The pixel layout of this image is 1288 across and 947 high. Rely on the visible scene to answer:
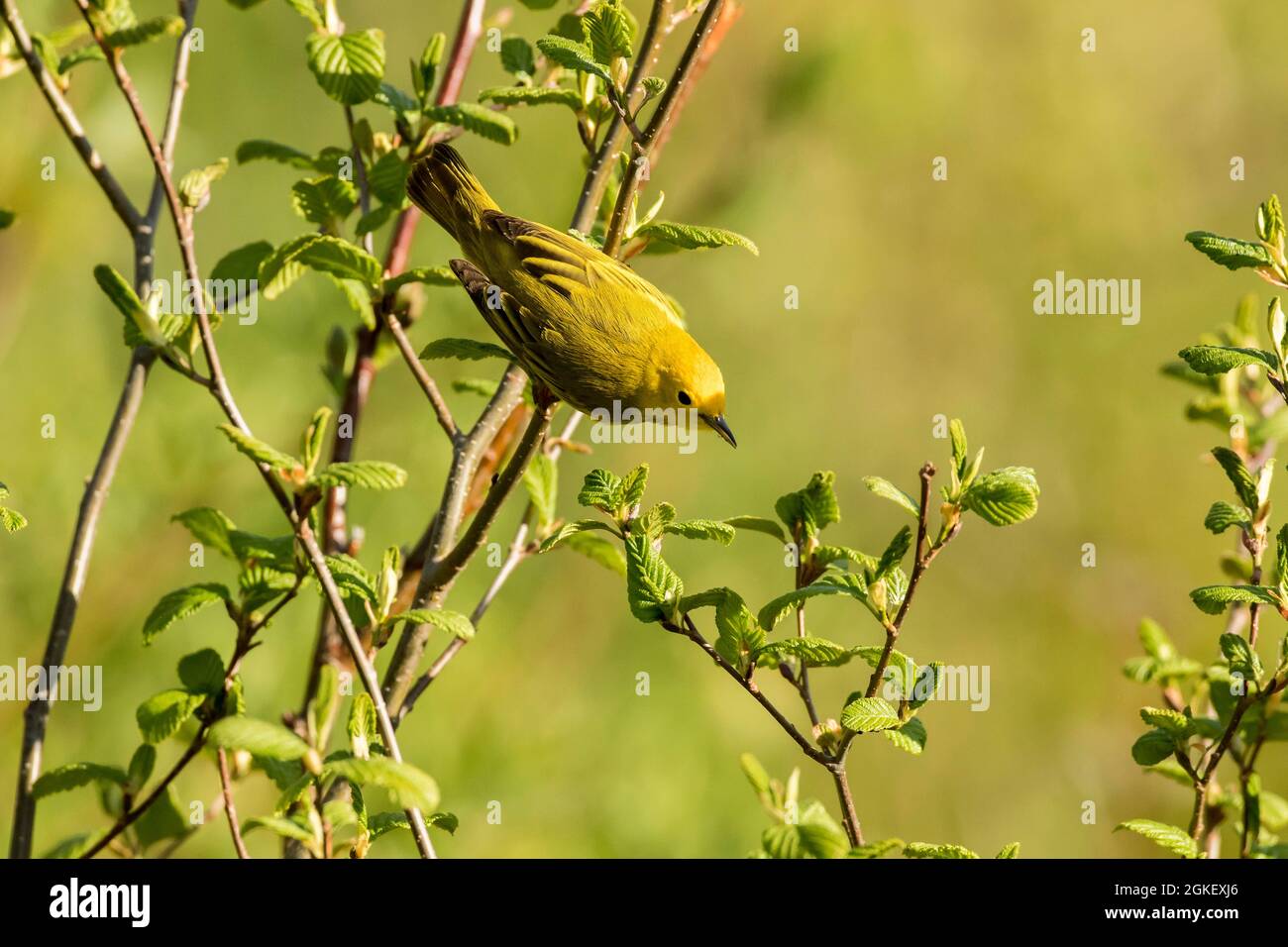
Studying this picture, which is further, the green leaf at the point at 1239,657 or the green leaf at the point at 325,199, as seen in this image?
the green leaf at the point at 325,199

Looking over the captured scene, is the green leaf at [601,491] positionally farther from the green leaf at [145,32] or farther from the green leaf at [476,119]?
the green leaf at [145,32]

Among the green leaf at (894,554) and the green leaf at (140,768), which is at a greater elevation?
the green leaf at (894,554)

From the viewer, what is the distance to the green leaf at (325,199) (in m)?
2.03

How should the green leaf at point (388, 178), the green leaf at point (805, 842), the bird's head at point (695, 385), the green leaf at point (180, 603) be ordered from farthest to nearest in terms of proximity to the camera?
the bird's head at point (695, 385) → the green leaf at point (388, 178) → the green leaf at point (180, 603) → the green leaf at point (805, 842)

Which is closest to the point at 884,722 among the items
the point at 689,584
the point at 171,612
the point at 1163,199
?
the point at 171,612

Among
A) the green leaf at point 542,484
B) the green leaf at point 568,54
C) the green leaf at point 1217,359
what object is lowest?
the green leaf at point 542,484

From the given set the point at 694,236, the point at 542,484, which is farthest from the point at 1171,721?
the point at 542,484

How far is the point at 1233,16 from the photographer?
19.1ft

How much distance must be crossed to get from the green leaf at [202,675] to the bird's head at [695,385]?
1.11m

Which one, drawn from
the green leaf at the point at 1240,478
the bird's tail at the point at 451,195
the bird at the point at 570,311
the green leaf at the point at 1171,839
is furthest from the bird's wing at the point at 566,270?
the green leaf at the point at 1171,839

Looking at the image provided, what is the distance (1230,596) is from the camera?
63.9 inches

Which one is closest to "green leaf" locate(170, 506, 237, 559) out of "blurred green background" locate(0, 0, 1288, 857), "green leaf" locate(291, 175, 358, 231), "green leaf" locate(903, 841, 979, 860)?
"green leaf" locate(291, 175, 358, 231)

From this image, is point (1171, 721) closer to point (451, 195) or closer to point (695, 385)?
point (695, 385)

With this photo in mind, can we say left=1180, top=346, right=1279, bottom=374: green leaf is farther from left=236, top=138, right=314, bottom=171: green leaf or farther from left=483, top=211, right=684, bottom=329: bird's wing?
left=236, top=138, right=314, bottom=171: green leaf
